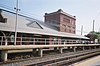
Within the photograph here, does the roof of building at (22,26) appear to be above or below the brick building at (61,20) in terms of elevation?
below

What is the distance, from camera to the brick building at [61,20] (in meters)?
46.0

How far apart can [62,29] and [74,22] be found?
36.8 feet

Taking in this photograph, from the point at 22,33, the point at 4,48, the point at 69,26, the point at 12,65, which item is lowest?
the point at 12,65

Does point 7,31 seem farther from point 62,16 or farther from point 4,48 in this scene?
point 62,16

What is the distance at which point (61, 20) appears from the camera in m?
47.5

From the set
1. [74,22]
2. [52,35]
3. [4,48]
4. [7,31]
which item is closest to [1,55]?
[4,48]

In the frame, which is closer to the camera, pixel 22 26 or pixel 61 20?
pixel 22 26

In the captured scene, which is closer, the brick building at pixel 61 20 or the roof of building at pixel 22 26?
the roof of building at pixel 22 26

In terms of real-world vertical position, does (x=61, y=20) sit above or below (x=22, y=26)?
above

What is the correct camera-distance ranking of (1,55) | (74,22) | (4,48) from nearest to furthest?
(4,48)
(1,55)
(74,22)

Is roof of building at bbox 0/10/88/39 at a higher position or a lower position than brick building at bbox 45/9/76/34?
lower

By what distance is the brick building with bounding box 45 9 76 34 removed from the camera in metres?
46.0

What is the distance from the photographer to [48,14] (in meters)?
52.3

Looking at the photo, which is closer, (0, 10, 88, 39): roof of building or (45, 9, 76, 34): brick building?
(0, 10, 88, 39): roof of building
